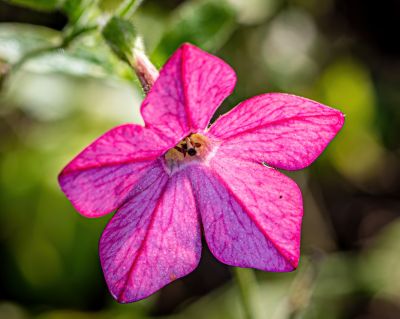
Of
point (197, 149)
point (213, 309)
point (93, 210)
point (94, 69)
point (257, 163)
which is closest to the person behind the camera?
point (93, 210)

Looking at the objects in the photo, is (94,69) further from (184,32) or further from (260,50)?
(260,50)

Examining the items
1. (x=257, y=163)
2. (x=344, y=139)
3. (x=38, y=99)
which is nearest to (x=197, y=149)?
(x=257, y=163)

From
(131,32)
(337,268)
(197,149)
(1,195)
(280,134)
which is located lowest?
(1,195)

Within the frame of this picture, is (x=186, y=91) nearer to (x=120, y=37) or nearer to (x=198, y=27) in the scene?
(x=120, y=37)

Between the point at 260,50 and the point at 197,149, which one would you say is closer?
the point at 197,149

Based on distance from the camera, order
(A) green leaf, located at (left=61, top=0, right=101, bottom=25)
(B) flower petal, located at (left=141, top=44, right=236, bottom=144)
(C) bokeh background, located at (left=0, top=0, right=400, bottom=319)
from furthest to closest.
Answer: (C) bokeh background, located at (left=0, top=0, right=400, bottom=319), (A) green leaf, located at (left=61, top=0, right=101, bottom=25), (B) flower petal, located at (left=141, top=44, right=236, bottom=144)

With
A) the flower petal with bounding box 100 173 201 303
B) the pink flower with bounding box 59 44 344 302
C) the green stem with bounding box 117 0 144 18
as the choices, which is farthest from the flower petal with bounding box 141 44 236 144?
the green stem with bounding box 117 0 144 18

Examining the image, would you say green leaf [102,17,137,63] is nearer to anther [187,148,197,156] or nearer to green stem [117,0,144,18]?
green stem [117,0,144,18]

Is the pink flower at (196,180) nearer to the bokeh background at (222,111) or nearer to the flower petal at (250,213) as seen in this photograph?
the flower petal at (250,213)

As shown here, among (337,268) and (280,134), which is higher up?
(280,134)
